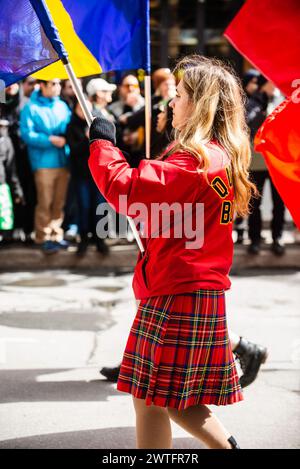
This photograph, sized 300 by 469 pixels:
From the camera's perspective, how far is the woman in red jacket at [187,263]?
10.9 ft

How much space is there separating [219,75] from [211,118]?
0.66 feet

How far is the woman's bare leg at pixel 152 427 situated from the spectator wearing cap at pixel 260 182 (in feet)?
18.7

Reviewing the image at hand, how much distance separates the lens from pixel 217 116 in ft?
11.6

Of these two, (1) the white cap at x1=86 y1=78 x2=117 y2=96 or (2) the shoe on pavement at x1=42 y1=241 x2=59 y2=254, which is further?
(2) the shoe on pavement at x1=42 y1=241 x2=59 y2=254

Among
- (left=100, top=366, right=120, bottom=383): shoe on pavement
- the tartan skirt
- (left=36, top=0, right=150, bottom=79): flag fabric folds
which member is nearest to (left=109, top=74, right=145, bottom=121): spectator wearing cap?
(left=100, top=366, right=120, bottom=383): shoe on pavement

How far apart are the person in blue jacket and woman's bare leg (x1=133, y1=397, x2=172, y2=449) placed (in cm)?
625

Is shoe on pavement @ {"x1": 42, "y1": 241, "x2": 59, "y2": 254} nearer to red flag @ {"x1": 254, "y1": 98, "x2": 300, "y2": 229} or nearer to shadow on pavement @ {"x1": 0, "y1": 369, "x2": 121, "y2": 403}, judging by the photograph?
shadow on pavement @ {"x1": 0, "y1": 369, "x2": 121, "y2": 403}

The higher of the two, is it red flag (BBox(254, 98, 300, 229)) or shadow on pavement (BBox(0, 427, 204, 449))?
red flag (BBox(254, 98, 300, 229))

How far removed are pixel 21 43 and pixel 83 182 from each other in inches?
208

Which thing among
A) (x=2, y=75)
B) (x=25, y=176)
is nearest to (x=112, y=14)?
(x=2, y=75)

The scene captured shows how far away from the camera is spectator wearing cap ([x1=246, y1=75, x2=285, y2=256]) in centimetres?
923

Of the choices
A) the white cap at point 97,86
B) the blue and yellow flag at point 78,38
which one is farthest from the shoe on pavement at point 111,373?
the white cap at point 97,86

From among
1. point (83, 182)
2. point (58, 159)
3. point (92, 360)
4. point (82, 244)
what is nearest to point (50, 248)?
point (82, 244)

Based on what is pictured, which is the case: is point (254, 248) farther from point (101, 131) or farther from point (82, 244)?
point (101, 131)
